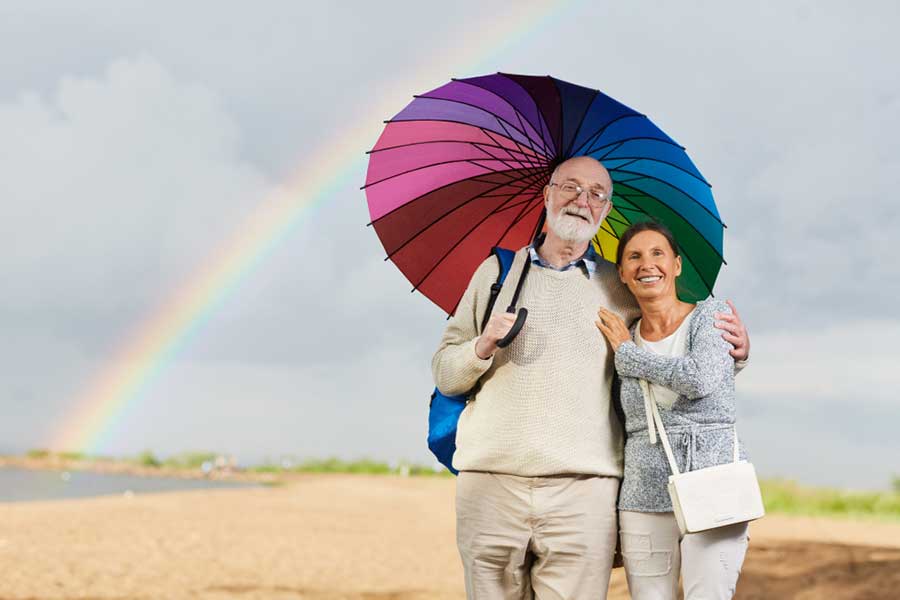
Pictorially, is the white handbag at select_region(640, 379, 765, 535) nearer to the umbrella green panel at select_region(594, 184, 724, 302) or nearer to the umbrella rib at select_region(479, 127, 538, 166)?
the umbrella green panel at select_region(594, 184, 724, 302)

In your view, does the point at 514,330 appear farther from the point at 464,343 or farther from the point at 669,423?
the point at 669,423

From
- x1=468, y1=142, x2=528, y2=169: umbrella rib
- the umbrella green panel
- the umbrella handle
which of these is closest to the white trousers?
the umbrella handle

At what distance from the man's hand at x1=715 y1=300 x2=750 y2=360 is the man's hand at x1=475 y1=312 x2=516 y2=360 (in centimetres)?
69

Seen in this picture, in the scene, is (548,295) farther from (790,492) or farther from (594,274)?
(790,492)

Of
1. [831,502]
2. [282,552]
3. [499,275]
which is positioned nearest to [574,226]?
[499,275]

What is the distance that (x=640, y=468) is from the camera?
9.92 ft

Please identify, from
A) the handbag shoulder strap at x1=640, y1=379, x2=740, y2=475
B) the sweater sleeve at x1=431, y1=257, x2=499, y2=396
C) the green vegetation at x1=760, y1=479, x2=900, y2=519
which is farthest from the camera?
the green vegetation at x1=760, y1=479, x2=900, y2=519

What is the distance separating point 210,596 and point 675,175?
7134mm

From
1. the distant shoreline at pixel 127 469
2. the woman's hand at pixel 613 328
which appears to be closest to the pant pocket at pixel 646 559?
the woman's hand at pixel 613 328

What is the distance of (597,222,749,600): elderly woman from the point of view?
2902 millimetres

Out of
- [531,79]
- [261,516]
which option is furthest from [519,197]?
[261,516]

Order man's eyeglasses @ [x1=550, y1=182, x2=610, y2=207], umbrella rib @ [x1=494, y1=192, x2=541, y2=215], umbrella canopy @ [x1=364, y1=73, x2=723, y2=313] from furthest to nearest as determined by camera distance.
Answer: umbrella rib @ [x1=494, y1=192, x2=541, y2=215] < umbrella canopy @ [x1=364, y1=73, x2=723, y2=313] < man's eyeglasses @ [x1=550, y1=182, x2=610, y2=207]

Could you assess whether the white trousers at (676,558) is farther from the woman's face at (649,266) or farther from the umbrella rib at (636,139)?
the umbrella rib at (636,139)

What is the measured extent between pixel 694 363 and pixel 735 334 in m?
0.25
